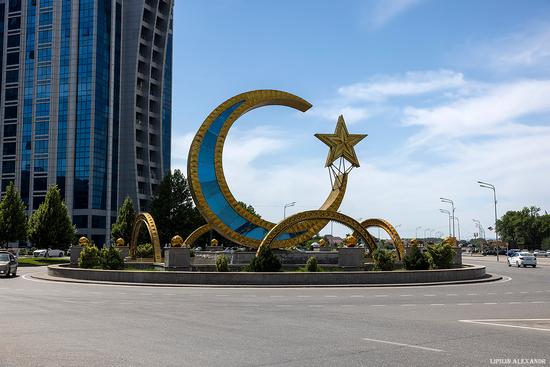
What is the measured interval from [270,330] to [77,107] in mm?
97426

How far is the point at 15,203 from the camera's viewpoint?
2371 inches

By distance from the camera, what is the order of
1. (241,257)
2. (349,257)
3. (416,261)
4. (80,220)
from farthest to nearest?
(80,220) < (241,257) < (349,257) < (416,261)

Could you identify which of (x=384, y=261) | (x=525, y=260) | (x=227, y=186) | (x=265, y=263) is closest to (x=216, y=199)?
(x=227, y=186)

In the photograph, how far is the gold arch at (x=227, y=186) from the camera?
36562mm

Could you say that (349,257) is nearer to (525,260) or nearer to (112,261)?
(112,261)

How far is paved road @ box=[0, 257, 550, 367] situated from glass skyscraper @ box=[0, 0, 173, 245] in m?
83.1

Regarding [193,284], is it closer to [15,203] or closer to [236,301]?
[236,301]

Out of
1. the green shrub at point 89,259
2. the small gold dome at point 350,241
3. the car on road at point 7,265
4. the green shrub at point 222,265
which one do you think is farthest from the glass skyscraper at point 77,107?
the small gold dome at point 350,241

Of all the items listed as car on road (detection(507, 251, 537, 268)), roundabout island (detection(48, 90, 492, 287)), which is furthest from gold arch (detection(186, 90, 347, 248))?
car on road (detection(507, 251, 537, 268))

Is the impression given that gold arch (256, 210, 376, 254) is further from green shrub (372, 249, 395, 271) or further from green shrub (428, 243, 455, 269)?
green shrub (428, 243, 455, 269)

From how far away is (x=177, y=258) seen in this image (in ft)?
104

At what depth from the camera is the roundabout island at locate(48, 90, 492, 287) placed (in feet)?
93.4

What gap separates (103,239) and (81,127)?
20680 mm

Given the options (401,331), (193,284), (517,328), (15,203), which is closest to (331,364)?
(401,331)
